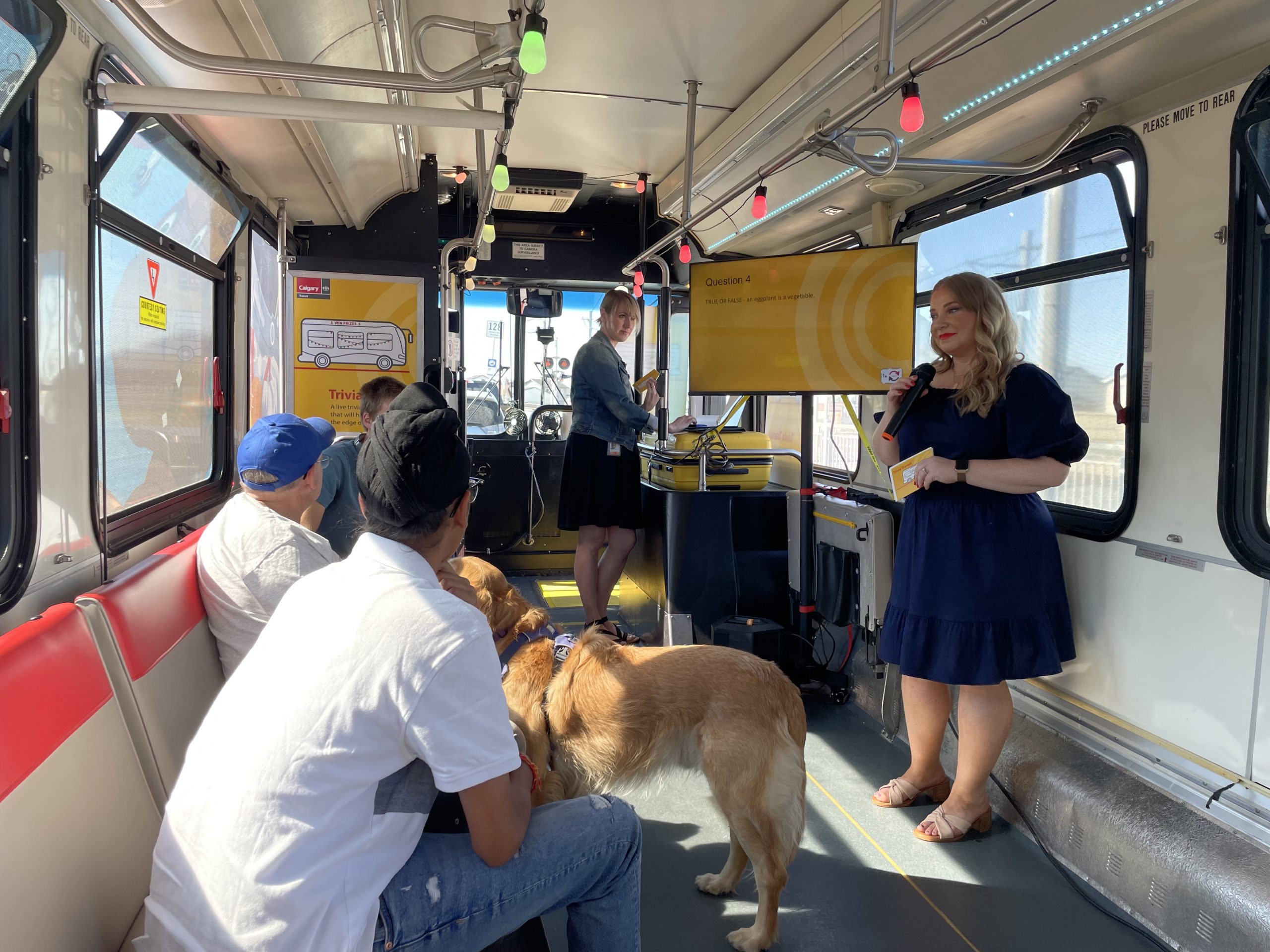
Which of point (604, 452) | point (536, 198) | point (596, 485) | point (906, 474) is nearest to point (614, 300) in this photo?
point (604, 452)

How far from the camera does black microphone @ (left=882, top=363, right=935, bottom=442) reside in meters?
2.94

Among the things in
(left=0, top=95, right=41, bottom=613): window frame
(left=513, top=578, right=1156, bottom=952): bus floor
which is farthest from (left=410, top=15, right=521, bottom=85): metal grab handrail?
(left=513, top=578, right=1156, bottom=952): bus floor

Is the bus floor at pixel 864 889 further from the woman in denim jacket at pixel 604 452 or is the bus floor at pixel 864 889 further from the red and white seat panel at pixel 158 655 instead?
the woman in denim jacket at pixel 604 452

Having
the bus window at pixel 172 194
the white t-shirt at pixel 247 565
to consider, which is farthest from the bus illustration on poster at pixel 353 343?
the white t-shirt at pixel 247 565

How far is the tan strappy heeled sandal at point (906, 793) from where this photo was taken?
319cm

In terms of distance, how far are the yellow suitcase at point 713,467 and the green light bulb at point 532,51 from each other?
9.17ft

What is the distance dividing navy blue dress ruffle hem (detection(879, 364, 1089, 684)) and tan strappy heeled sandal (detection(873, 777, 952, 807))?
0.57m

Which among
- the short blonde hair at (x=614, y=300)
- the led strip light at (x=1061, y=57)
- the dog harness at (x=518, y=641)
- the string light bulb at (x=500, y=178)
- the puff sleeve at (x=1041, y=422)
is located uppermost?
the led strip light at (x=1061, y=57)

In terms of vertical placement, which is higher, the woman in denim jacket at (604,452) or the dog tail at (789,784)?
the woman in denim jacket at (604,452)

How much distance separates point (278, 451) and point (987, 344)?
228cm

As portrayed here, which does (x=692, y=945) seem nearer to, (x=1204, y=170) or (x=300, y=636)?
(x=300, y=636)

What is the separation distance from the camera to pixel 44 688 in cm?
145

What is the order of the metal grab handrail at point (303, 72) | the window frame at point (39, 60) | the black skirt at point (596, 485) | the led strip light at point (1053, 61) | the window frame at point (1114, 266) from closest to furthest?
the window frame at point (39, 60), the metal grab handrail at point (303, 72), the led strip light at point (1053, 61), the window frame at point (1114, 266), the black skirt at point (596, 485)

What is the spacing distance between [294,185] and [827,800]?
3912 mm
